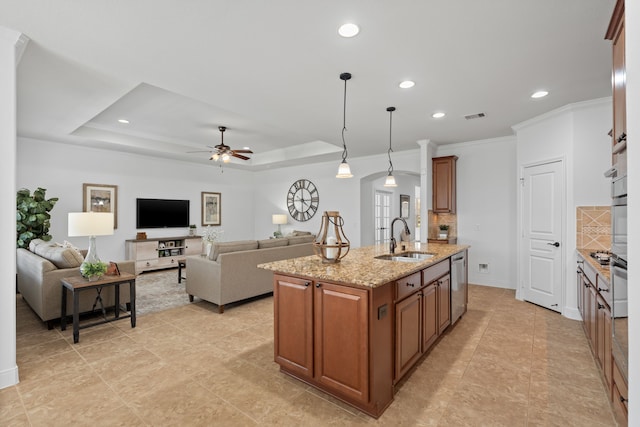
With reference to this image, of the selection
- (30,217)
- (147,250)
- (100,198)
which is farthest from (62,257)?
A: (100,198)

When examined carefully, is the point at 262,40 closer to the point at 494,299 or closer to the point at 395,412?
the point at 395,412

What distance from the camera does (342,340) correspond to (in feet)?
6.76

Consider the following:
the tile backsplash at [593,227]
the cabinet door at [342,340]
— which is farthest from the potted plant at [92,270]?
the tile backsplash at [593,227]

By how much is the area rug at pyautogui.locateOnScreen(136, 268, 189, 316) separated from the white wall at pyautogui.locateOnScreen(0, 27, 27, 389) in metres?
1.69

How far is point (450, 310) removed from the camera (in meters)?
3.31

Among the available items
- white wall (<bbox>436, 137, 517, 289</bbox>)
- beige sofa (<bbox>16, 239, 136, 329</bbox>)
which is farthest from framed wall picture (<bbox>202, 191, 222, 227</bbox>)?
white wall (<bbox>436, 137, 517, 289</bbox>)

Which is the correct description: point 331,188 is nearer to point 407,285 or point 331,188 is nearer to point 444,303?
point 444,303

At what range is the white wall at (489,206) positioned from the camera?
5.20 meters

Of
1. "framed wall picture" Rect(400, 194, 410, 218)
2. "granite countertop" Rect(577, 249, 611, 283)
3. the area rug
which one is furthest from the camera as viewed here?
"framed wall picture" Rect(400, 194, 410, 218)

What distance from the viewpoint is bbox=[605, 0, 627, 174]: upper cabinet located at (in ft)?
5.78

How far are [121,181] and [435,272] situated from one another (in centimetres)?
662

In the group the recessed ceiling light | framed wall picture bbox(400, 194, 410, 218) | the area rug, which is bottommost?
the area rug

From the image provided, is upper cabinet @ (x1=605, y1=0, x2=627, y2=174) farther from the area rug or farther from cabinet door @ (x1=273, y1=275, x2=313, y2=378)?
the area rug

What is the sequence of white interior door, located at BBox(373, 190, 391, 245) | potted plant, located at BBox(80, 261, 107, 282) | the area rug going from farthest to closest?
white interior door, located at BBox(373, 190, 391, 245)
the area rug
potted plant, located at BBox(80, 261, 107, 282)
